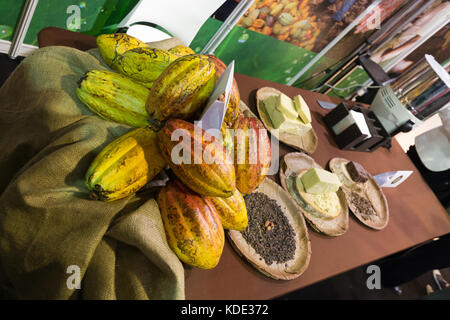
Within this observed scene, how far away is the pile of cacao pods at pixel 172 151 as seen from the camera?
66 centimetres

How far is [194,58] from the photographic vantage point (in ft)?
2.42

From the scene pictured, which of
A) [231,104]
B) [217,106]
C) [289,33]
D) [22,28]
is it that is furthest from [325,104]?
[22,28]

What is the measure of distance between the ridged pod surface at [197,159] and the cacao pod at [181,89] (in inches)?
2.1

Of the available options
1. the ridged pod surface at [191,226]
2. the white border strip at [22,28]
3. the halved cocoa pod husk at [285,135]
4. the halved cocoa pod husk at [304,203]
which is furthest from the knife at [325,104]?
the white border strip at [22,28]

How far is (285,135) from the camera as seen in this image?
1461 millimetres

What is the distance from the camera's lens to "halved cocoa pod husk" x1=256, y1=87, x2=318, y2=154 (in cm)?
143

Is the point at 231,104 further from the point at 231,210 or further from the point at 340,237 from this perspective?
the point at 340,237

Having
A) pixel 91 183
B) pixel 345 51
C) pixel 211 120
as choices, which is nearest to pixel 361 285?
pixel 211 120

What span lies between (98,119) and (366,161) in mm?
1606

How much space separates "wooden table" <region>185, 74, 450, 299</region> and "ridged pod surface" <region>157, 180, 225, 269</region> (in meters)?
0.13

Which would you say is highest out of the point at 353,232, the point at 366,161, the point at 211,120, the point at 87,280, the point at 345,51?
the point at 345,51

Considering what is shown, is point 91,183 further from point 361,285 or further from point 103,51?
point 361,285

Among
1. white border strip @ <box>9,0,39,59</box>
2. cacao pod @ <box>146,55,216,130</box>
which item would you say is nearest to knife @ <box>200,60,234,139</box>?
cacao pod @ <box>146,55,216,130</box>

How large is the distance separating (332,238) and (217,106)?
834 millimetres
